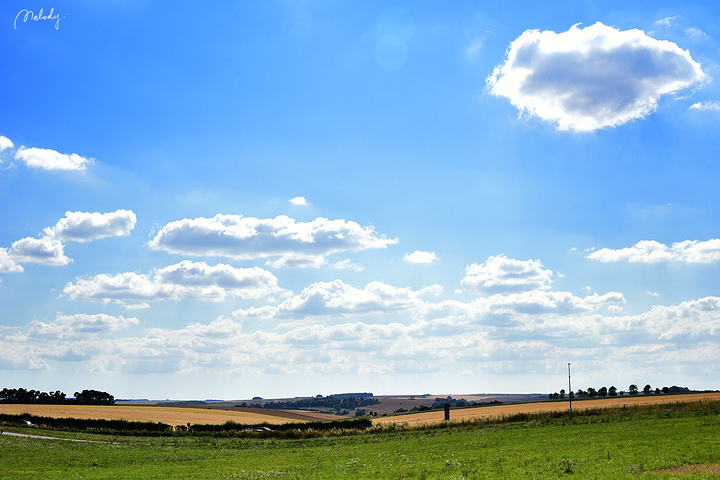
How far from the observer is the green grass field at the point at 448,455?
30.5m

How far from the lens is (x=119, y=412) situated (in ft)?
368

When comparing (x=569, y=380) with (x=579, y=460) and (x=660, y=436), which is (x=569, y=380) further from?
(x=579, y=460)

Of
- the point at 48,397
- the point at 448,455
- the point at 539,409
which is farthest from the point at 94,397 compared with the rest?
the point at 448,455

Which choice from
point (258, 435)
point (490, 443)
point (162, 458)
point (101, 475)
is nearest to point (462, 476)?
point (490, 443)

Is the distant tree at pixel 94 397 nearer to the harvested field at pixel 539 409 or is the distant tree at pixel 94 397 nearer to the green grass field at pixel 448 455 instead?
the harvested field at pixel 539 409

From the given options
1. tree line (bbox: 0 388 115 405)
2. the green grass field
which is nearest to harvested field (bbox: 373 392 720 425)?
the green grass field

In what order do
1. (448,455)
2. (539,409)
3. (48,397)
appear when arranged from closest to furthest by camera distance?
(448,455) → (539,409) → (48,397)

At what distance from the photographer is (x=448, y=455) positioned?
39344 mm

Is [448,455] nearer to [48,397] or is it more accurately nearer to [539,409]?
[539,409]

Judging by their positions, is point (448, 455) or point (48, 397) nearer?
point (448, 455)

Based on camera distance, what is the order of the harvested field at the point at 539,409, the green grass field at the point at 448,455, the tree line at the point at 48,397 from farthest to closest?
the tree line at the point at 48,397
the harvested field at the point at 539,409
the green grass field at the point at 448,455

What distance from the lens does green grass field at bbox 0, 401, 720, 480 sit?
100ft

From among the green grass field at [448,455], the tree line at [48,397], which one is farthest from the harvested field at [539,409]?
the tree line at [48,397]

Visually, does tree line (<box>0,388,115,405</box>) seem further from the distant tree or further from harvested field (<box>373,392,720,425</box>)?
harvested field (<box>373,392,720,425</box>)
